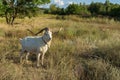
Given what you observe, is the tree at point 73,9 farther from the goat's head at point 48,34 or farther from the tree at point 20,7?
the goat's head at point 48,34

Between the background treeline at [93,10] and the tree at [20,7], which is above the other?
the tree at [20,7]

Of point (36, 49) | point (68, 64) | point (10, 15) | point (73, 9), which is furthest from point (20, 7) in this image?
point (73, 9)

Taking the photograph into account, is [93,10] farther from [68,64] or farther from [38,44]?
[68,64]

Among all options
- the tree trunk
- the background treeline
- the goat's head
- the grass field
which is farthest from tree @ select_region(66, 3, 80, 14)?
the goat's head

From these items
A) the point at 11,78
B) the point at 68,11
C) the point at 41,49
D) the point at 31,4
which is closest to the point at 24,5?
the point at 31,4

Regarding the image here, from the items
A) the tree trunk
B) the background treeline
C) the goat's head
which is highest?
the goat's head

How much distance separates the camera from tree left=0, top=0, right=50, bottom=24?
30.1m

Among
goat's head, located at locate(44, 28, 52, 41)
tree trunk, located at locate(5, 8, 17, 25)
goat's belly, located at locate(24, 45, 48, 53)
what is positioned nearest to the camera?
goat's head, located at locate(44, 28, 52, 41)

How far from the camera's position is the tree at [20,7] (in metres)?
30.1

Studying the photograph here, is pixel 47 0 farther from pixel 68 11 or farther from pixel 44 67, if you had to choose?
pixel 68 11

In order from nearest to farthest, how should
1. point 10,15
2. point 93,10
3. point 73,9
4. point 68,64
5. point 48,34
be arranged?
point 68,64 → point 48,34 → point 10,15 → point 73,9 → point 93,10

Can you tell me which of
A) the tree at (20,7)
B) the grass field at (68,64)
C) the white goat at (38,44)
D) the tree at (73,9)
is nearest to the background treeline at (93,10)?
the tree at (73,9)

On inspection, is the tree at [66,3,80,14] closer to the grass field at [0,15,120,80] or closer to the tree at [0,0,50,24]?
the tree at [0,0,50,24]

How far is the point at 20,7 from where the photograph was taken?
31000 millimetres
